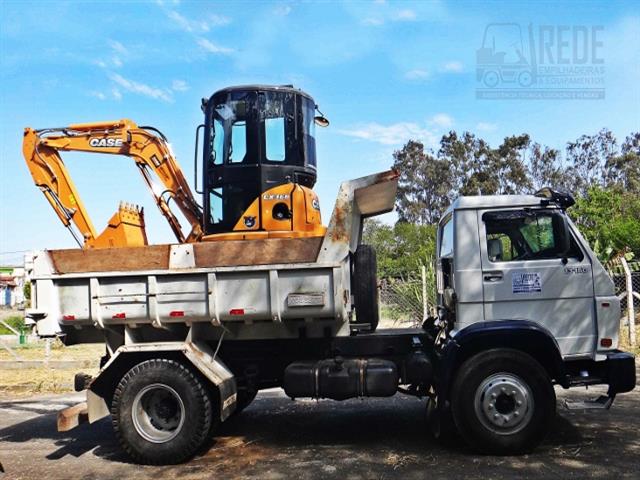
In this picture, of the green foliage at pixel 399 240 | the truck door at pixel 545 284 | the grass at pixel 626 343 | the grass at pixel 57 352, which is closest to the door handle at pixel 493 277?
the truck door at pixel 545 284

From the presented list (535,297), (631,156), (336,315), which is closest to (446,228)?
(535,297)

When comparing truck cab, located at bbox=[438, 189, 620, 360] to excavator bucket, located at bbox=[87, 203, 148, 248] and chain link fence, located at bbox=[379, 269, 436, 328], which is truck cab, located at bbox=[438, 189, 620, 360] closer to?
excavator bucket, located at bbox=[87, 203, 148, 248]

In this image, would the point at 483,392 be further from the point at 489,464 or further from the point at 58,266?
the point at 58,266

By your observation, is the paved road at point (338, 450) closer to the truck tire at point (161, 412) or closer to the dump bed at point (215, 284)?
the truck tire at point (161, 412)

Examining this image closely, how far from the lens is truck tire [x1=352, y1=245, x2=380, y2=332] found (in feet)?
21.8

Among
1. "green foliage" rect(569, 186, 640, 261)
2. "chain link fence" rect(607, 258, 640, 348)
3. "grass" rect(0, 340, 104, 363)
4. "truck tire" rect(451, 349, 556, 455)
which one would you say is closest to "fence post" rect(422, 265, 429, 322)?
"chain link fence" rect(607, 258, 640, 348)

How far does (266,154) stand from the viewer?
6.84 m

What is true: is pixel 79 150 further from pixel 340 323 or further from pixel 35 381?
pixel 35 381

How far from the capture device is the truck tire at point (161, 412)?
584cm

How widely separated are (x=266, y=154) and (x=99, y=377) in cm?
310

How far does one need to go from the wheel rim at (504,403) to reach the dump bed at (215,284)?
1592 mm

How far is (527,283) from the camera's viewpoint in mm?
5828

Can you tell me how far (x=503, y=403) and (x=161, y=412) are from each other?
3.49 meters

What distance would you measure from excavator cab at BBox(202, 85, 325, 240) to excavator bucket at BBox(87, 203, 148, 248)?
1.01m
